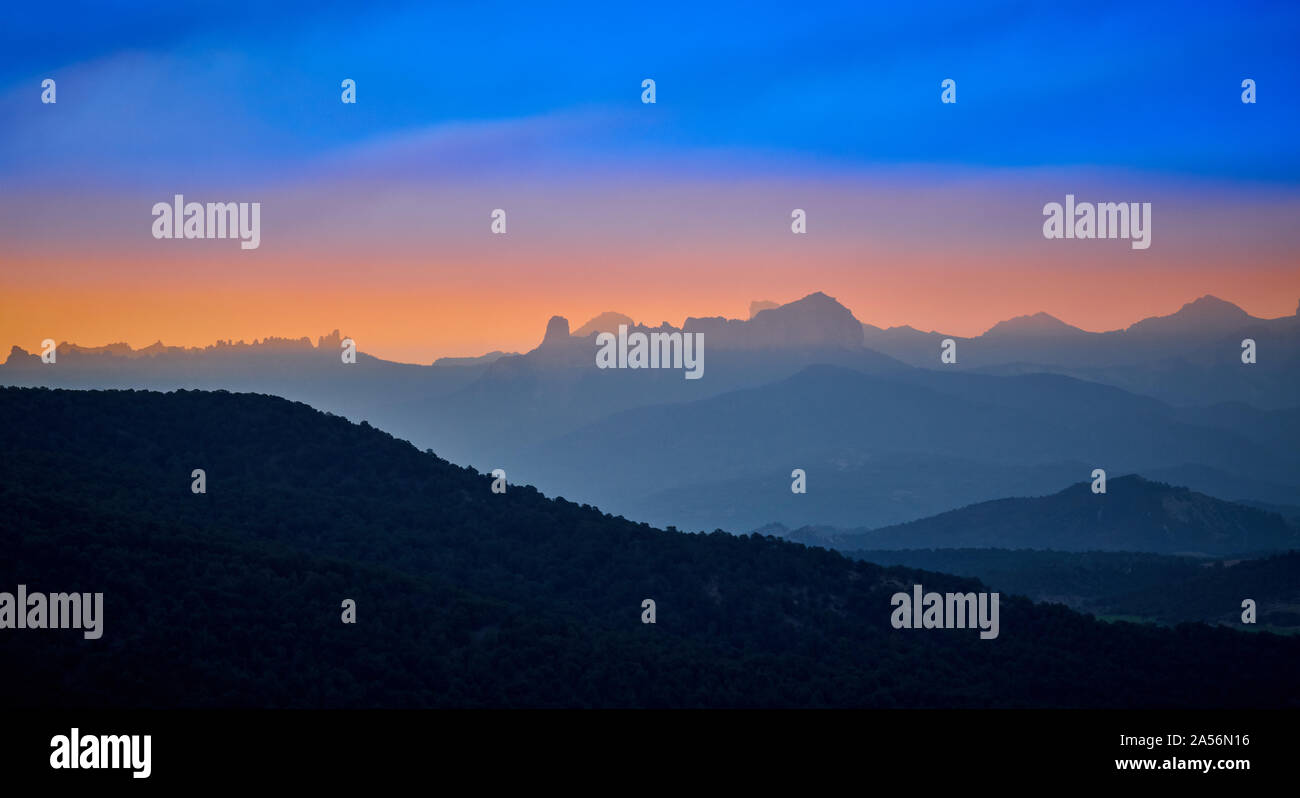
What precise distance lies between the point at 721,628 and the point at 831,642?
6.67 meters

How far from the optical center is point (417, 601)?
A: 6247 cm

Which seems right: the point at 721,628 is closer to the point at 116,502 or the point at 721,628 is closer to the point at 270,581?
the point at 270,581

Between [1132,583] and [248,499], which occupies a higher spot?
[248,499]

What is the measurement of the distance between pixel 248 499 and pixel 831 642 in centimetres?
3705

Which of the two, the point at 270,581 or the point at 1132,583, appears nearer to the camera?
the point at 270,581

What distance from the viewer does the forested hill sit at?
2121 inches

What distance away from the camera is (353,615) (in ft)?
192

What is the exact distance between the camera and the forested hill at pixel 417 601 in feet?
177
